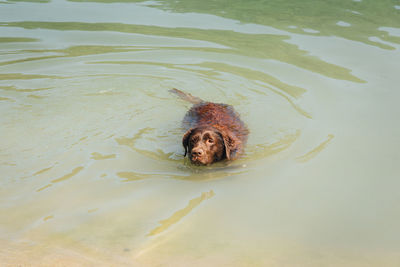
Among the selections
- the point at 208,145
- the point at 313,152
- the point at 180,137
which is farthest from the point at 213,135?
the point at 313,152

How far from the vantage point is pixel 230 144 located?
6133 millimetres

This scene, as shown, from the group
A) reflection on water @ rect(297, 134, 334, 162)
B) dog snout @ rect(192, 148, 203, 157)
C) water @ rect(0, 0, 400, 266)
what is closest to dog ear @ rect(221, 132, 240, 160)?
water @ rect(0, 0, 400, 266)

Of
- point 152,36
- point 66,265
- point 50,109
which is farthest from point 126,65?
point 66,265

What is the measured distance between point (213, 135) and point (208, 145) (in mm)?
190

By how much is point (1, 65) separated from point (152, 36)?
344 cm

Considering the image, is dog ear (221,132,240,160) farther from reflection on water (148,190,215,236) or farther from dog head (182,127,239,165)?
reflection on water (148,190,215,236)

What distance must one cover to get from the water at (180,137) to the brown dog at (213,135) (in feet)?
0.57

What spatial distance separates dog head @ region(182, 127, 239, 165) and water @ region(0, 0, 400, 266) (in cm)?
18

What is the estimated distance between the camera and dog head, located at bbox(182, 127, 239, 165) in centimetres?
584

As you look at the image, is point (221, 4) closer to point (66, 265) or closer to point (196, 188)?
point (196, 188)

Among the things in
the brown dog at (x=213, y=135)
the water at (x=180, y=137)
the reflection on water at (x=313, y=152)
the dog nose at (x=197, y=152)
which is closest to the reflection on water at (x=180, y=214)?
A: the water at (x=180, y=137)

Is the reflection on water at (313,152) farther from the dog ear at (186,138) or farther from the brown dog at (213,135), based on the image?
the dog ear at (186,138)

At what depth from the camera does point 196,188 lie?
5281mm

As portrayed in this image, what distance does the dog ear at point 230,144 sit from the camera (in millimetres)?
5992
